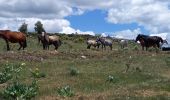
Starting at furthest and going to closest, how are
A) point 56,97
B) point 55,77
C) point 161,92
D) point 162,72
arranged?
point 162,72 < point 55,77 < point 161,92 < point 56,97

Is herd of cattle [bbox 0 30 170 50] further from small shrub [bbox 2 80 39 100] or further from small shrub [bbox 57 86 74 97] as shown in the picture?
small shrub [bbox 2 80 39 100]

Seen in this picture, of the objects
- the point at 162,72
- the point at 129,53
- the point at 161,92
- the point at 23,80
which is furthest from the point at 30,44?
the point at 161,92

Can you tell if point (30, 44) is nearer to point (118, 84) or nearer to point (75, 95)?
point (118, 84)

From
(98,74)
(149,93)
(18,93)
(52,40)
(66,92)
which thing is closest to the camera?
(18,93)

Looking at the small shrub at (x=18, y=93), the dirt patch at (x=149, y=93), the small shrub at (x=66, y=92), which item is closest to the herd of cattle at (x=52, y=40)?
the dirt patch at (x=149, y=93)

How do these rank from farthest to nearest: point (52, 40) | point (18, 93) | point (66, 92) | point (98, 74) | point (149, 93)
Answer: point (52, 40)
point (98, 74)
point (149, 93)
point (66, 92)
point (18, 93)

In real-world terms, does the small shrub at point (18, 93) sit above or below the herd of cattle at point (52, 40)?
below

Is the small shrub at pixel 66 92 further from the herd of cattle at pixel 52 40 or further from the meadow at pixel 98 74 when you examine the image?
the herd of cattle at pixel 52 40

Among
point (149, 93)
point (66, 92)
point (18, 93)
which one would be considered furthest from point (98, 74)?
point (18, 93)

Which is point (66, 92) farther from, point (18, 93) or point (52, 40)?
point (52, 40)

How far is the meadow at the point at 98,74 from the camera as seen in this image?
19.3 meters

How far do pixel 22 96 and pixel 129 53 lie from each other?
26539mm

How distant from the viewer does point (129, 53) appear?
42.5m

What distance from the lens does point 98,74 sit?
27938mm
